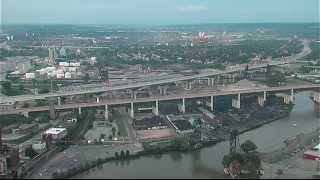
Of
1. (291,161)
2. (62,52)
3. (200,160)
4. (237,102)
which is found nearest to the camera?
(291,161)

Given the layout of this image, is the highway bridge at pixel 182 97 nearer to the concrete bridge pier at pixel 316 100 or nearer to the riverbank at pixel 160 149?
the concrete bridge pier at pixel 316 100

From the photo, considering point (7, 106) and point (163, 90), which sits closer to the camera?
point (7, 106)

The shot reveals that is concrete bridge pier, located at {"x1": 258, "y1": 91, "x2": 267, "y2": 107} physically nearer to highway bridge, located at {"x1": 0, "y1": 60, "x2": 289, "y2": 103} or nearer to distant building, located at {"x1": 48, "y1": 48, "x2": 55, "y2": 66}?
highway bridge, located at {"x1": 0, "y1": 60, "x2": 289, "y2": 103}

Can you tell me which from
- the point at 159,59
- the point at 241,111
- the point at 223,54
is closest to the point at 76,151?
the point at 241,111

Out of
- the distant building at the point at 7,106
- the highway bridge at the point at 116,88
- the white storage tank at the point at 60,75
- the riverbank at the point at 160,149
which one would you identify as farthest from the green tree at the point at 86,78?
the riverbank at the point at 160,149

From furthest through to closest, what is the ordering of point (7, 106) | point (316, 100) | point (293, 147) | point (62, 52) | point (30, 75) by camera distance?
point (62, 52), point (30, 75), point (316, 100), point (7, 106), point (293, 147)

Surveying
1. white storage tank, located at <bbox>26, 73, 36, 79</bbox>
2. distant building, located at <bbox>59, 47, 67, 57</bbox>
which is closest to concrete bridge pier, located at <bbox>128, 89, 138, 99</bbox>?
white storage tank, located at <bbox>26, 73, 36, 79</bbox>

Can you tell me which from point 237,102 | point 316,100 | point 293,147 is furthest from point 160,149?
point 316,100

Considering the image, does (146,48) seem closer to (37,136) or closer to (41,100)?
(41,100)

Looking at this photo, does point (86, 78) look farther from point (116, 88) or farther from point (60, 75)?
point (116, 88)
